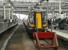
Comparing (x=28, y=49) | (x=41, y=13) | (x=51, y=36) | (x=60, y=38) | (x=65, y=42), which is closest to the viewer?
(x=51, y=36)

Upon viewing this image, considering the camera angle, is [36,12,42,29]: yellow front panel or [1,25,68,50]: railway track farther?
[36,12,42,29]: yellow front panel

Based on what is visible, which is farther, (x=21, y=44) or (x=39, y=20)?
(x=39, y=20)

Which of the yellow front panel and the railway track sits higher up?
the yellow front panel

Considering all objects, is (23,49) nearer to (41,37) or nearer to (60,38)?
(41,37)

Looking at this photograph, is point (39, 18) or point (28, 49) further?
point (39, 18)

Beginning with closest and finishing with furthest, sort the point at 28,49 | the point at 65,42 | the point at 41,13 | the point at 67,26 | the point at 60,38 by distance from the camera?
1. the point at 28,49
2. the point at 65,42
3. the point at 60,38
4. the point at 41,13
5. the point at 67,26

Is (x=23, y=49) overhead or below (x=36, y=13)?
below

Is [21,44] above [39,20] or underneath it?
underneath

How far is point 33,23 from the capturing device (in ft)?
67.4

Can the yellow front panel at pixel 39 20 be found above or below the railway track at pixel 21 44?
above

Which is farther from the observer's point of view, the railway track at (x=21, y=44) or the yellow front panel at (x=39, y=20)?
the yellow front panel at (x=39, y=20)

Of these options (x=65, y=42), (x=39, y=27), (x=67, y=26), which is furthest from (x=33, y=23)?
(x=67, y=26)

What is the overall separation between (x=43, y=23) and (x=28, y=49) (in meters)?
7.93

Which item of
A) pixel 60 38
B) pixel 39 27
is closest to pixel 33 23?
pixel 39 27
